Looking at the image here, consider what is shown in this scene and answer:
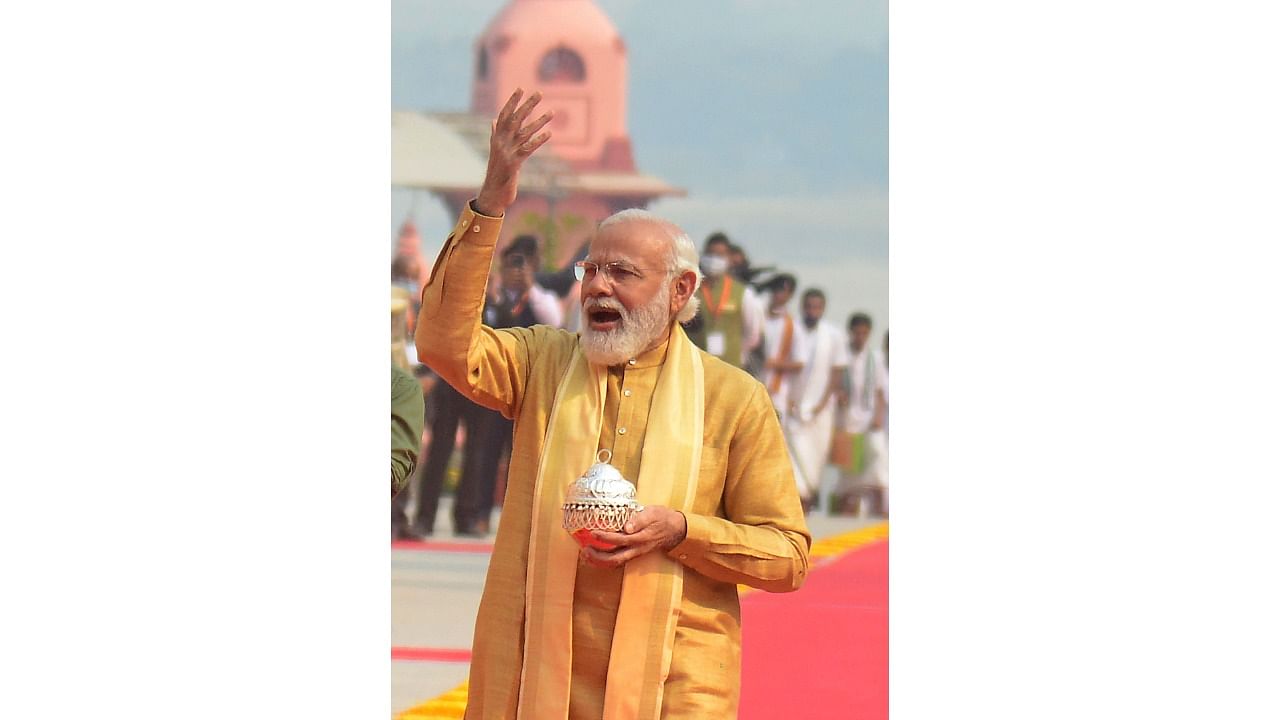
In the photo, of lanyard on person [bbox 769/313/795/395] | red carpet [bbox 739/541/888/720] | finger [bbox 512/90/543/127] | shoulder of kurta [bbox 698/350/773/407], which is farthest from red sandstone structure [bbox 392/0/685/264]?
finger [bbox 512/90/543/127]

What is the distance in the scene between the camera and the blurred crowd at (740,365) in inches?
311

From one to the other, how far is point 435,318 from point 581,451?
0.47 m

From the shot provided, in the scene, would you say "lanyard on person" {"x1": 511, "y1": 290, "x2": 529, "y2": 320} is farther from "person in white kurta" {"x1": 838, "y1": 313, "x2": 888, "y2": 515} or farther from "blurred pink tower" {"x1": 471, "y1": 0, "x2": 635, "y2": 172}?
"person in white kurta" {"x1": 838, "y1": 313, "x2": 888, "y2": 515}

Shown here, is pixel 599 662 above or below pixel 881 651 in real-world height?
above

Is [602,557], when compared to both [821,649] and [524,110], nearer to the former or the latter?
[524,110]

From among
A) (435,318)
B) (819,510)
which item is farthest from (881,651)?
(435,318)

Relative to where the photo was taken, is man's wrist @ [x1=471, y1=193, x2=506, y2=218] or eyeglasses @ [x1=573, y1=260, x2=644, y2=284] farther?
eyeglasses @ [x1=573, y1=260, x2=644, y2=284]

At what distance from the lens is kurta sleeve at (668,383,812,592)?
4035 millimetres

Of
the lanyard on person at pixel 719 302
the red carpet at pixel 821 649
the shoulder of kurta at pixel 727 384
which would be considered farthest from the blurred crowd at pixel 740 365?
the shoulder of kurta at pixel 727 384

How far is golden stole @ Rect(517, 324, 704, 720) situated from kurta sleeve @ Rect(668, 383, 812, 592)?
0.10 metres

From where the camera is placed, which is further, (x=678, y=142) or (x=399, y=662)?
(x=678, y=142)

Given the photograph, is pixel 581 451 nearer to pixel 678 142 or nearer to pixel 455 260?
pixel 455 260

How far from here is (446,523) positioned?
7.97 metres

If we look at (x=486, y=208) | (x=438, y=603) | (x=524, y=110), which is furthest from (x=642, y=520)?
(x=438, y=603)
